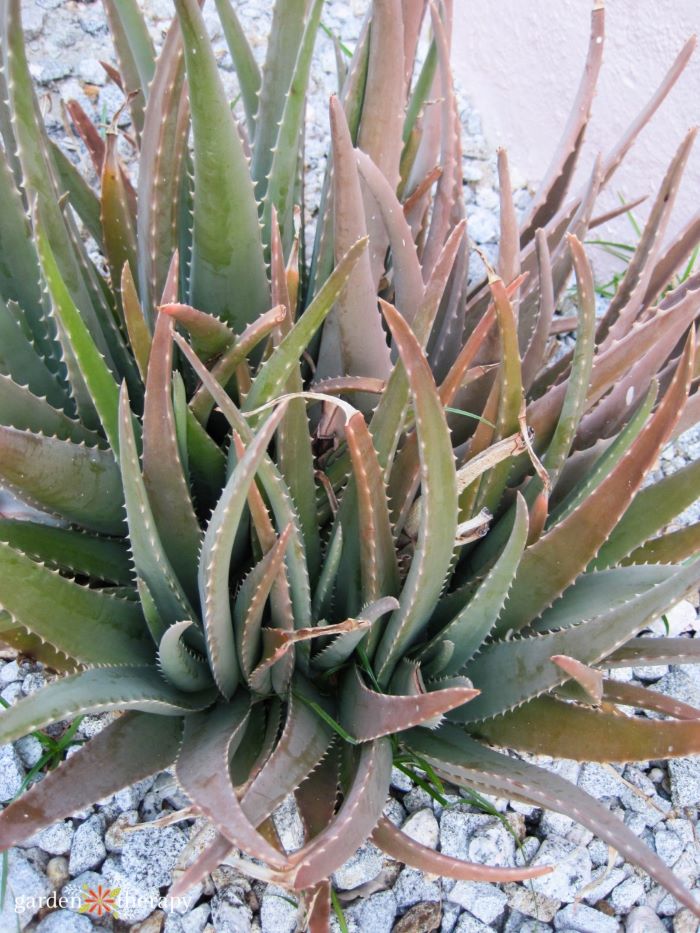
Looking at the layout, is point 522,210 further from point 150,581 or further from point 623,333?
point 150,581

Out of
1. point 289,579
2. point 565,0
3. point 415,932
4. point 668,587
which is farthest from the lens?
point 565,0

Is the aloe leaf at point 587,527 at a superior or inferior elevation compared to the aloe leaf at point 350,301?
inferior

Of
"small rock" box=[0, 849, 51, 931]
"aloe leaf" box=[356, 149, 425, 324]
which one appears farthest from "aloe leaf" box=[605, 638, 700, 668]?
"small rock" box=[0, 849, 51, 931]

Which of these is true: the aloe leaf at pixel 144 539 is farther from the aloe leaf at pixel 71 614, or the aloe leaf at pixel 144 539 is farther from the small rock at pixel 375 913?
the small rock at pixel 375 913

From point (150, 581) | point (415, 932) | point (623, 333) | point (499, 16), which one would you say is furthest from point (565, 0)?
point (415, 932)

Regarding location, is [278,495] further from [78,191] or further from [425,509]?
[78,191]

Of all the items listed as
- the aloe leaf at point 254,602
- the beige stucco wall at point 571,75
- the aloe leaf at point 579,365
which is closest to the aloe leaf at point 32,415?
the aloe leaf at point 254,602
